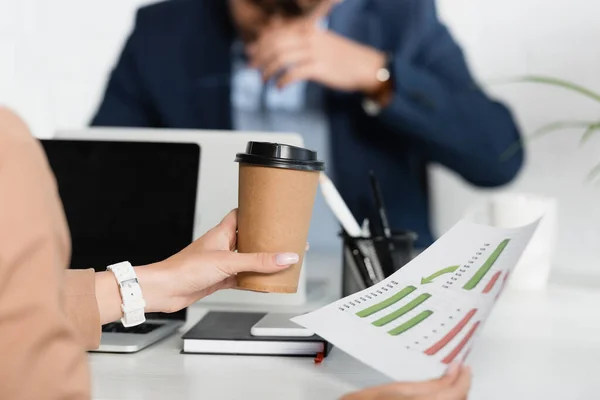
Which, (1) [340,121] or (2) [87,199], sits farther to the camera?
(1) [340,121]

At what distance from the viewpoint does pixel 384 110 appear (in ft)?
7.41

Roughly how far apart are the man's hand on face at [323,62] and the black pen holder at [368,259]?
3.61 feet

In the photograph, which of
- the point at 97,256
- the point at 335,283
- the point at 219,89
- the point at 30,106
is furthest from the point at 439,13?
the point at 97,256

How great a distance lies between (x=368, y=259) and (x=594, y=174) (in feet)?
3.92

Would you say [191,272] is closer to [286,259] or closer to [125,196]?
[286,259]

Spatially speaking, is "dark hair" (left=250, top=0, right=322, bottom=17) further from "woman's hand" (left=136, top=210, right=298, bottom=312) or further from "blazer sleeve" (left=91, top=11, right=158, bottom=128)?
"woman's hand" (left=136, top=210, right=298, bottom=312)

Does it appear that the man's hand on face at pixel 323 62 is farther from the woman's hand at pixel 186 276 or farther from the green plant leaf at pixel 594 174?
the woman's hand at pixel 186 276

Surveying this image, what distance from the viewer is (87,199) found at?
122 cm

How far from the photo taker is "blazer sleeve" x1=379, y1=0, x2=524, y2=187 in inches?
89.9

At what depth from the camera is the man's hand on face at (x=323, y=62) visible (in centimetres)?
232

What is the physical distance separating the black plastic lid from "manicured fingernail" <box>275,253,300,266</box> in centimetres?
10

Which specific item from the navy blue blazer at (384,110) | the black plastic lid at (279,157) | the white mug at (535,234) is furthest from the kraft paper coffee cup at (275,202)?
the navy blue blazer at (384,110)

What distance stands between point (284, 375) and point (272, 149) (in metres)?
0.26

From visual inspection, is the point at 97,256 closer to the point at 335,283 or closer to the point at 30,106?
the point at 335,283
